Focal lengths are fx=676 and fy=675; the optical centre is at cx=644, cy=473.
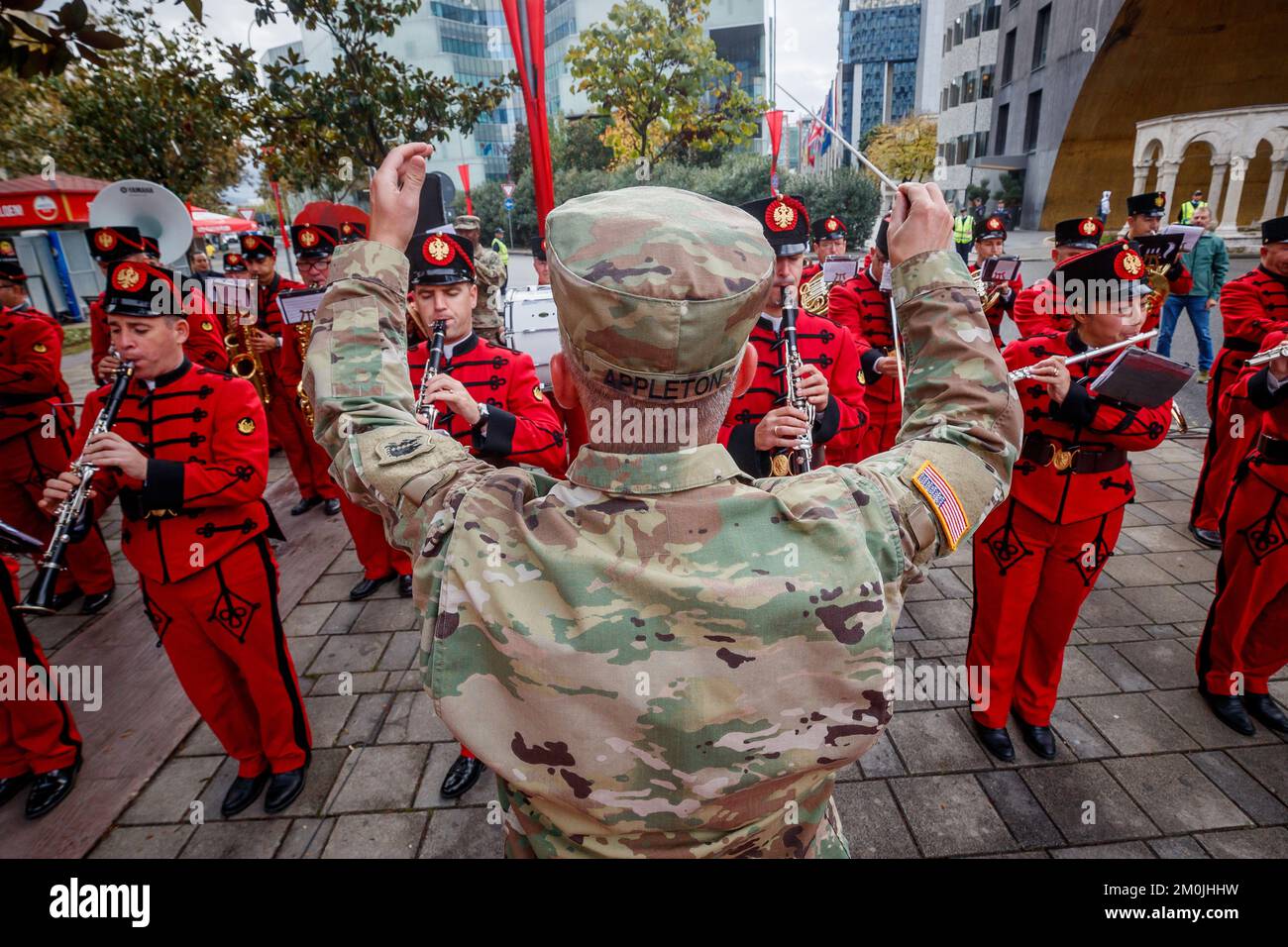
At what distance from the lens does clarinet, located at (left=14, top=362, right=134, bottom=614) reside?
270 cm

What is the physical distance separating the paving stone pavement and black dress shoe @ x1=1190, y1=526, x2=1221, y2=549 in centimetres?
141

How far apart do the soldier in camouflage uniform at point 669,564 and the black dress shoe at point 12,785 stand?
4.03 metres

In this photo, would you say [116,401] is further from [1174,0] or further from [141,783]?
[1174,0]

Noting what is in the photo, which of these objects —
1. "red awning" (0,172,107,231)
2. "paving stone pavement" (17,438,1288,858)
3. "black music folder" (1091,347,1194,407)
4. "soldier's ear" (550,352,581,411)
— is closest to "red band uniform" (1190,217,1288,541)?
"paving stone pavement" (17,438,1288,858)

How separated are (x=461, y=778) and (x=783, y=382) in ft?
8.83

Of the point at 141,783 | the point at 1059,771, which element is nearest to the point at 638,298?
the point at 1059,771

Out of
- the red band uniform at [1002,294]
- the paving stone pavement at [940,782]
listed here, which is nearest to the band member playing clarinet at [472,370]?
the paving stone pavement at [940,782]

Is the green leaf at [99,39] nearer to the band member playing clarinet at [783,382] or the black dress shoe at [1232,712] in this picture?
the band member playing clarinet at [783,382]

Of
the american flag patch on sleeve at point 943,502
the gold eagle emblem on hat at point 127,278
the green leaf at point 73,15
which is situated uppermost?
the green leaf at point 73,15

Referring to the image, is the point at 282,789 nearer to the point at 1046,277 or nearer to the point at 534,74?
the point at 534,74

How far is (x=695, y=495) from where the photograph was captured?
1.17 metres

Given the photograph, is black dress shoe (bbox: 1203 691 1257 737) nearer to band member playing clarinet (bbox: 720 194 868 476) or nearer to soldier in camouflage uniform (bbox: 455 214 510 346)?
band member playing clarinet (bbox: 720 194 868 476)

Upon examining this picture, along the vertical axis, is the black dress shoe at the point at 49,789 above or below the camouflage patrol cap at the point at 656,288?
below

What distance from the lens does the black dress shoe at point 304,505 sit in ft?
24.0
